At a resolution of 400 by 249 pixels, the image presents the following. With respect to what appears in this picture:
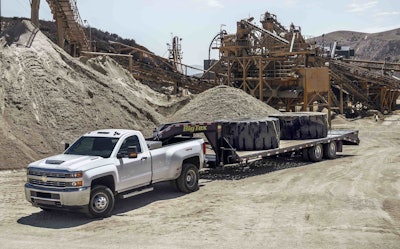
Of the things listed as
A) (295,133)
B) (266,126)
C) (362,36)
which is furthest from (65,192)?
(362,36)

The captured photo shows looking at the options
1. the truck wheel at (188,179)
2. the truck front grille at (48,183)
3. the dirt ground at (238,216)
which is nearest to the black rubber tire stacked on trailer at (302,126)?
the dirt ground at (238,216)

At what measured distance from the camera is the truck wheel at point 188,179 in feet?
44.3

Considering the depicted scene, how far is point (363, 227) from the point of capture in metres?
9.91

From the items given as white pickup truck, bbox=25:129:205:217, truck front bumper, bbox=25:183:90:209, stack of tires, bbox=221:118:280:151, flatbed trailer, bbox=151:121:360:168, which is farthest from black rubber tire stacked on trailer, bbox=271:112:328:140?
truck front bumper, bbox=25:183:90:209

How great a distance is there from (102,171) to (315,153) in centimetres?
1120

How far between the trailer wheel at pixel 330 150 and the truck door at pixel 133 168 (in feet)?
34.7

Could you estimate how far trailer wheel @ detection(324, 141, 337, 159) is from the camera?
20.4 m

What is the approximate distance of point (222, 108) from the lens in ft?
81.9

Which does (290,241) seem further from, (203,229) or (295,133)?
(295,133)

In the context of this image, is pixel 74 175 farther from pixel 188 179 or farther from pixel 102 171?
pixel 188 179

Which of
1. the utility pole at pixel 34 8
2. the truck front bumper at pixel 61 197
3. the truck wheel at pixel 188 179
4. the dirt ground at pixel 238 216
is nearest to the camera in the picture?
the dirt ground at pixel 238 216

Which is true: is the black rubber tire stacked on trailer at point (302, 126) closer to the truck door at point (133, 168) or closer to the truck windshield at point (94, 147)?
the truck door at point (133, 168)

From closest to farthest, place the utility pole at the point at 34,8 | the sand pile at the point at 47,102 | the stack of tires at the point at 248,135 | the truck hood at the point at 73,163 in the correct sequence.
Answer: the truck hood at the point at 73,163 → the stack of tires at the point at 248,135 → the sand pile at the point at 47,102 → the utility pole at the point at 34,8

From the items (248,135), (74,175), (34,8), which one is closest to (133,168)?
(74,175)
